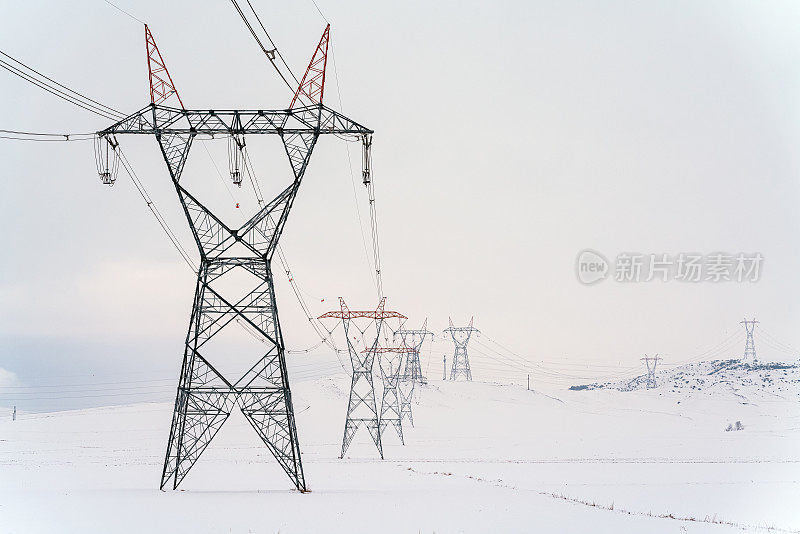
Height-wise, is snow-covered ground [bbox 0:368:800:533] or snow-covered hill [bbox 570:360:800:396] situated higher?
snow-covered ground [bbox 0:368:800:533]

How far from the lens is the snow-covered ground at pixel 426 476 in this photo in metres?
23.3

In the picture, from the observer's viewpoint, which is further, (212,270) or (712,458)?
(712,458)

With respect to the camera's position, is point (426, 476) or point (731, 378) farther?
point (731, 378)

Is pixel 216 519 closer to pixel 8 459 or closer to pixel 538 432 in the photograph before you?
pixel 8 459

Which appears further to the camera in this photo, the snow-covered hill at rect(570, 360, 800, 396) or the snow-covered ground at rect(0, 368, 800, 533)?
the snow-covered hill at rect(570, 360, 800, 396)

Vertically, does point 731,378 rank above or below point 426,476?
below

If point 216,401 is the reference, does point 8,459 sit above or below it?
below

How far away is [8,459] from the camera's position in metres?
50.1

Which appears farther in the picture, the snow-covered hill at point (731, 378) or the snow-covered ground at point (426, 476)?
the snow-covered hill at point (731, 378)

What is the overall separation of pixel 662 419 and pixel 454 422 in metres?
34.3

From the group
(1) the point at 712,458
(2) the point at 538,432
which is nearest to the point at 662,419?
(2) the point at 538,432

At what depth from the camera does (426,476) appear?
3956 centimetres

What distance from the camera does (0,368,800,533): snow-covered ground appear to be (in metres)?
23.3

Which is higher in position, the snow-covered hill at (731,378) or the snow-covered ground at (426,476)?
the snow-covered ground at (426,476)
